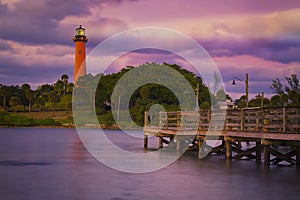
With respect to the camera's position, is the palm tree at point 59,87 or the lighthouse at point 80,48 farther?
the palm tree at point 59,87

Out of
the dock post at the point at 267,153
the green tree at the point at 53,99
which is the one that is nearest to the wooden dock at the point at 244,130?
the dock post at the point at 267,153

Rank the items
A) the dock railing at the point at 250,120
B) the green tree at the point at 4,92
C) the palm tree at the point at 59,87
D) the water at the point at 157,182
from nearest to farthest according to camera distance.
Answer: the water at the point at 157,182 < the dock railing at the point at 250,120 < the green tree at the point at 4,92 < the palm tree at the point at 59,87

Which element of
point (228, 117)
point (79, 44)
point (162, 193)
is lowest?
point (162, 193)

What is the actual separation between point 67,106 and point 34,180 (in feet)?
266

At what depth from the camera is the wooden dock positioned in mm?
19312

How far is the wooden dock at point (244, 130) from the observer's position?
1931 cm

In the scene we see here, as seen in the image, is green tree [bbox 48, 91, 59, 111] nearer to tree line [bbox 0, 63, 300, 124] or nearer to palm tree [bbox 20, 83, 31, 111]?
tree line [bbox 0, 63, 300, 124]

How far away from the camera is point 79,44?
8912 centimetres

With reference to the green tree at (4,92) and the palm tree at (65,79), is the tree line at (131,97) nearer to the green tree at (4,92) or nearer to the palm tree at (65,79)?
the green tree at (4,92)

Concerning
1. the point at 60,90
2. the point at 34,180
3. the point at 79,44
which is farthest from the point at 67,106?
the point at 34,180

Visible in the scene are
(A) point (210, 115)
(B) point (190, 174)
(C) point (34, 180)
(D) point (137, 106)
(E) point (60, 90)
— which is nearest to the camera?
(C) point (34, 180)

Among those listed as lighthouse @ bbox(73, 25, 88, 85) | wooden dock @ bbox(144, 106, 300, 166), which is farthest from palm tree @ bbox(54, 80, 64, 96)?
wooden dock @ bbox(144, 106, 300, 166)

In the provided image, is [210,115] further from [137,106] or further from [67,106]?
[67,106]

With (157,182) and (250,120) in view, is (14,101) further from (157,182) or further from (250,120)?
(157,182)
